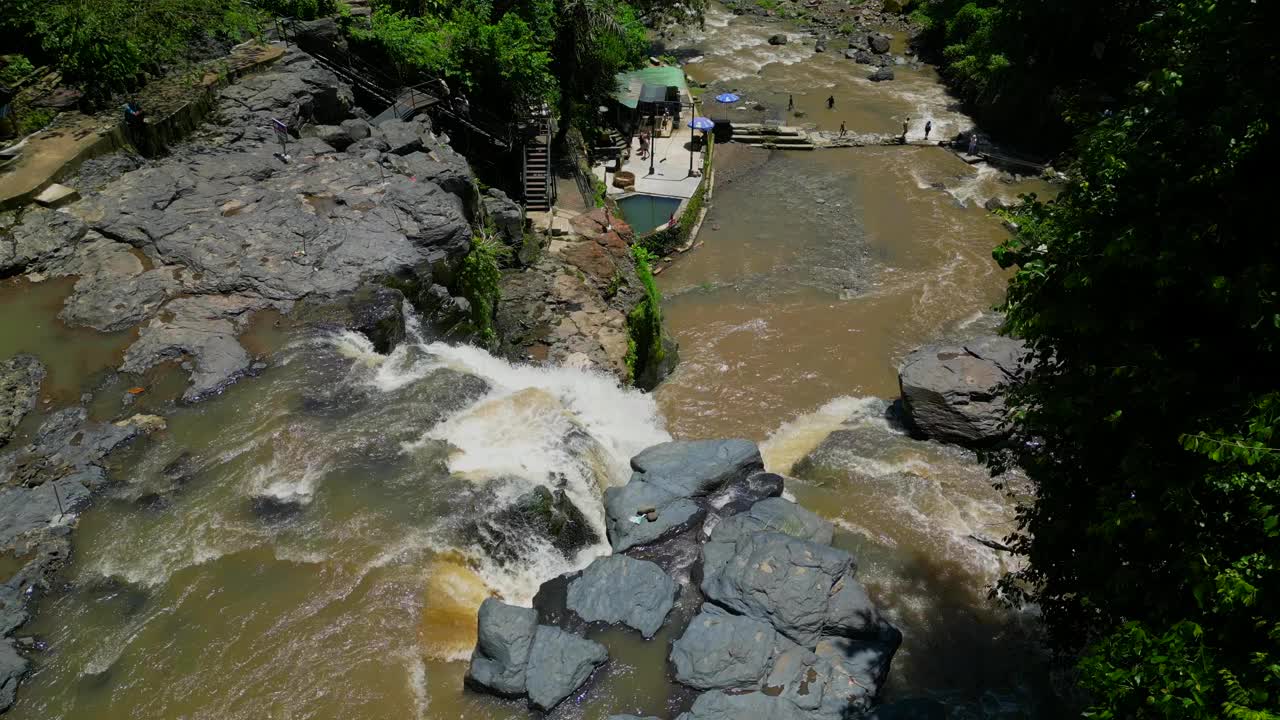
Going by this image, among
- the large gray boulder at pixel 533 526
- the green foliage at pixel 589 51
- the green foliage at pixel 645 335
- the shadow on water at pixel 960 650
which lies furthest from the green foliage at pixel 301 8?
the shadow on water at pixel 960 650

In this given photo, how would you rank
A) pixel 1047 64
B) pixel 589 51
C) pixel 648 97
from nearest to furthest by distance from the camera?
pixel 589 51, pixel 648 97, pixel 1047 64

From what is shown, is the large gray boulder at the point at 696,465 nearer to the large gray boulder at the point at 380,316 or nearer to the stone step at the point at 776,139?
the large gray boulder at the point at 380,316

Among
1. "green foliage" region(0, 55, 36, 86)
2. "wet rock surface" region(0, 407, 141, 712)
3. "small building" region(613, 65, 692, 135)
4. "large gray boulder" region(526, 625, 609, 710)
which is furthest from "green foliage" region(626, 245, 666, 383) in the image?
"green foliage" region(0, 55, 36, 86)

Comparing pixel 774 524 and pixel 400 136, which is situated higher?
pixel 400 136

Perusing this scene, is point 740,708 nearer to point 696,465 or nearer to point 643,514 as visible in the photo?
point 643,514

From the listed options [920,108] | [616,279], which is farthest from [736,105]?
[616,279]

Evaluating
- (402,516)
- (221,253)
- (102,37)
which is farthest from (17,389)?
(102,37)
